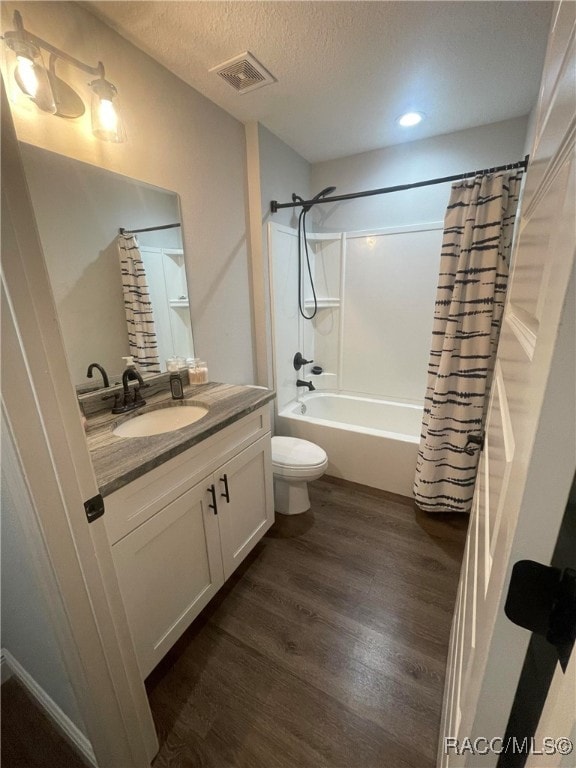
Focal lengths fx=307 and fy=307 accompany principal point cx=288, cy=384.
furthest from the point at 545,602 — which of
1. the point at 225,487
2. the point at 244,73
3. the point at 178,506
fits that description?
the point at 244,73

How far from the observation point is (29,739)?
102 centimetres

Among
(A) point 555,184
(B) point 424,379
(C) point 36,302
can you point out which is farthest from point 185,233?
(B) point 424,379

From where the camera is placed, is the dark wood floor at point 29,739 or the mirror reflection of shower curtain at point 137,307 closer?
the dark wood floor at point 29,739

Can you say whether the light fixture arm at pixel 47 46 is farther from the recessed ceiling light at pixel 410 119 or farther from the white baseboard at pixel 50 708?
the white baseboard at pixel 50 708

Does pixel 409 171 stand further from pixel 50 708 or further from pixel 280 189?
pixel 50 708

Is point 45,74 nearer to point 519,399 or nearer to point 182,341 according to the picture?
point 182,341

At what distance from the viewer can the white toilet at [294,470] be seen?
1.87 metres

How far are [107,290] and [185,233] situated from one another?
1.82 feet

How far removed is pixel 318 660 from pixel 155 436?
110 cm

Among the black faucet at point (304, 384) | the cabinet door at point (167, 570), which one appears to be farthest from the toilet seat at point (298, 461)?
the black faucet at point (304, 384)

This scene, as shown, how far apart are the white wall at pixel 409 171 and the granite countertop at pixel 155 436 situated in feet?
6.25

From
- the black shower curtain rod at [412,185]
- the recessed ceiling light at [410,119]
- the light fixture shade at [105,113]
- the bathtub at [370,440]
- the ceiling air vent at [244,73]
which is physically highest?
the recessed ceiling light at [410,119]

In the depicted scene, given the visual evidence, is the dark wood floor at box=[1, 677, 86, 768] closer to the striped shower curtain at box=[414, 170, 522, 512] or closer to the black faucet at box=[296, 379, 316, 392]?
the striped shower curtain at box=[414, 170, 522, 512]

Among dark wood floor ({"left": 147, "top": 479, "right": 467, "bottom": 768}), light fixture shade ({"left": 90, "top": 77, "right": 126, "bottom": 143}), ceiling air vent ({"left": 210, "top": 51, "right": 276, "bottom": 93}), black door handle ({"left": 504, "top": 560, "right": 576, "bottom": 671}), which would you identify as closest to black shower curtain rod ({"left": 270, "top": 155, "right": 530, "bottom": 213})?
ceiling air vent ({"left": 210, "top": 51, "right": 276, "bottom": 93})
